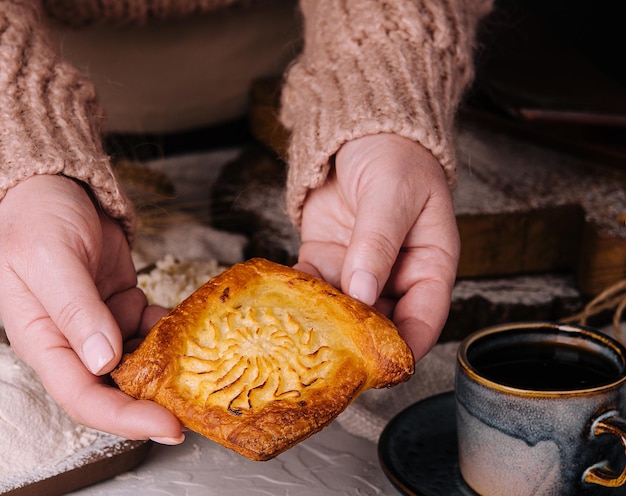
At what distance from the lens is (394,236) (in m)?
0.80

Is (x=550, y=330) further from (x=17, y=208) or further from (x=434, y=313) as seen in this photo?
(x=17, y=208)

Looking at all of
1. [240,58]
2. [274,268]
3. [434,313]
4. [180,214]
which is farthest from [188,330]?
[240,58]

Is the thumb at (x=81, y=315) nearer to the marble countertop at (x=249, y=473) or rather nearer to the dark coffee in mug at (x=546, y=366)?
the marble countertop at (x=249, y=473)

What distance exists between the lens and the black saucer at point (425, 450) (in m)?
0.76

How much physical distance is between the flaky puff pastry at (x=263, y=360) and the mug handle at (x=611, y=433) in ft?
0.57

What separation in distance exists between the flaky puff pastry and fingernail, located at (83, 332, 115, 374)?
3 cm

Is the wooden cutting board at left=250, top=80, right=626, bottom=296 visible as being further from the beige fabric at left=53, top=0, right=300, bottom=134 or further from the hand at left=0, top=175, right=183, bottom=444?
the hand at left=0, top=175, right=183, bottom=444

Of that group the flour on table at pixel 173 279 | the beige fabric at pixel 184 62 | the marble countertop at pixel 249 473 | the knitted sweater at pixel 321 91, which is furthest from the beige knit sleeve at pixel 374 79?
the beige fabric at pixel 184 62

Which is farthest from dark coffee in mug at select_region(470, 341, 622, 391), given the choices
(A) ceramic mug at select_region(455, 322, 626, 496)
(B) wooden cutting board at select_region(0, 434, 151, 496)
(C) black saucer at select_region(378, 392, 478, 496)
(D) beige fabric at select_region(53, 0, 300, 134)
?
(D) beige fabric at select_region(53, 0, 300, 134)

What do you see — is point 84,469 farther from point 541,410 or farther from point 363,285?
point 541,410

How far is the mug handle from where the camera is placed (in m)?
0.69

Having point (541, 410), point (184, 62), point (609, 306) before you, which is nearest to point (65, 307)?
point (541, 410)

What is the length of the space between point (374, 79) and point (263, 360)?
0.42 meters

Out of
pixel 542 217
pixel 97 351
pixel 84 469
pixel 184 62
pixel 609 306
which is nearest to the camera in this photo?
pixel 97 351
